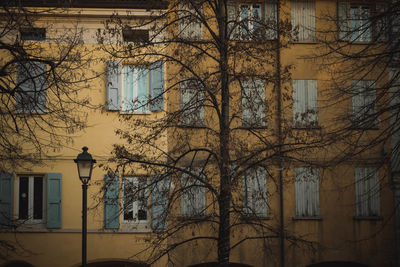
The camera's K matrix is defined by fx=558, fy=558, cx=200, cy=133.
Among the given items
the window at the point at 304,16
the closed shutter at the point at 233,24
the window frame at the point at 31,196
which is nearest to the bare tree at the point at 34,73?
the window frame at the point at 31,196

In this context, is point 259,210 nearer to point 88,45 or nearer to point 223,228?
point 223,228

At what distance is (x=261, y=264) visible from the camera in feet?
59.8

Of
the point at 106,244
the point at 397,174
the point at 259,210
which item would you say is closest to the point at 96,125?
the point at 106,244

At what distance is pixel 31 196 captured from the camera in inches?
709

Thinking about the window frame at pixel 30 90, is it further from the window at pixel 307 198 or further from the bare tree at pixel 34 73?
the window at pixel 307 198

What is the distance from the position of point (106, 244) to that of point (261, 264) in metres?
5.06

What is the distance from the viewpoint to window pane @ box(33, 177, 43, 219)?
1792 cm

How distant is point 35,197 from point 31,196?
13cm

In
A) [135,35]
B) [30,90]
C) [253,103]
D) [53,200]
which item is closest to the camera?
[253,103]

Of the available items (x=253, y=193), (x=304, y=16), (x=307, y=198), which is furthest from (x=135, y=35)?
(x=307, y=198)

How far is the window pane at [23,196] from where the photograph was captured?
1792cm

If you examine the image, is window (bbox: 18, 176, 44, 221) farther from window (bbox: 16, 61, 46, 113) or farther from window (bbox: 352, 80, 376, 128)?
window (bbox: 352, 80, 376, 128)

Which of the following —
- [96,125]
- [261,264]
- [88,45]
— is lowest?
[261,264]

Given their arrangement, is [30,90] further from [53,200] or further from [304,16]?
[304,16]
